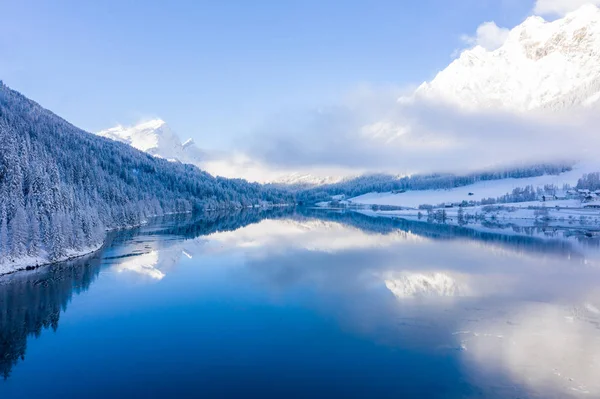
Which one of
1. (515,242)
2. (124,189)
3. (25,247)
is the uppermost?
(124,189)

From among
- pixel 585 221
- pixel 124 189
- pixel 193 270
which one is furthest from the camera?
pixel 124 189

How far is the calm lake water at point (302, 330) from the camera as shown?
61.7 ft

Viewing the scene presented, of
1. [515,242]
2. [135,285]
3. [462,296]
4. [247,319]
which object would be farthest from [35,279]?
[515,242]

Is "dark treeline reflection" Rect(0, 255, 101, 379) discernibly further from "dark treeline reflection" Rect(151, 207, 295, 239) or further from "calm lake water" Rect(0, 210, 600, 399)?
"dark treeline reflection" Rect(151, 207, 295, 239)

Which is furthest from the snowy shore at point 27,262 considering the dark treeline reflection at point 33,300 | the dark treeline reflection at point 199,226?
the dark treeline reflection at point 199,226

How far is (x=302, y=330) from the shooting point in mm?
26109

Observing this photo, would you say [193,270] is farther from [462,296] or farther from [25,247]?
[462,296]

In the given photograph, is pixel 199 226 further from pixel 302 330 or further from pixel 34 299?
pixel 302 330

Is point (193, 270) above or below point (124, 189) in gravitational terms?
below

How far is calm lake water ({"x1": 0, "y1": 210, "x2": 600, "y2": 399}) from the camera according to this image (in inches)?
740

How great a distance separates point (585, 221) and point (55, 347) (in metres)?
139

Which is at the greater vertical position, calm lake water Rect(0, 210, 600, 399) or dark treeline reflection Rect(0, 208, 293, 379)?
dark treeline reflection Rect(0, 208, 293, 379)

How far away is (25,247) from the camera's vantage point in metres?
44.8

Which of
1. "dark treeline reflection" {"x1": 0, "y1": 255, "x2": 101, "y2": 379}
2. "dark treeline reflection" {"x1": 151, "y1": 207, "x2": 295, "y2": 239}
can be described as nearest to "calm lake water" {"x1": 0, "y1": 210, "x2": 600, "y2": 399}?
"dark treeline reflection" {"x1": 0, "y1": 255, "x2": 101, "y2": 379}
